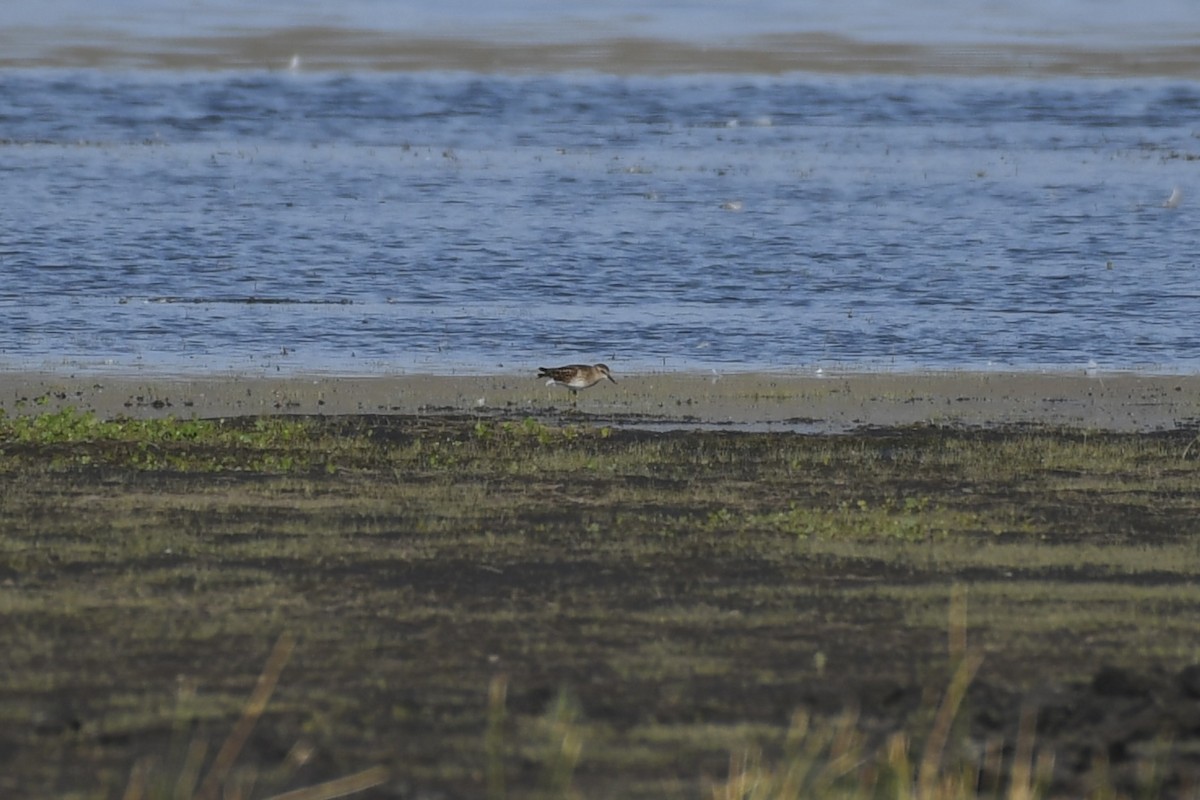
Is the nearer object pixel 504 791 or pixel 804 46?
pixel 504 791

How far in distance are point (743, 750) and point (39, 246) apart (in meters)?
20.0

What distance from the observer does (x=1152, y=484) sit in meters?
12.7

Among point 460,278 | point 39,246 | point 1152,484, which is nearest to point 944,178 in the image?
point 460,278

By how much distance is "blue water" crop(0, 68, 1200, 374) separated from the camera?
2033 cm

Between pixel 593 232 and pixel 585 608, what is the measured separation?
18530 mm

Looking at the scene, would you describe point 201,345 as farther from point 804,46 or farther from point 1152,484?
point 804,46

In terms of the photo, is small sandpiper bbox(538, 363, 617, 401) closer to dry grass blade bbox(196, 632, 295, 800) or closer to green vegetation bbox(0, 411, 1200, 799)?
green vegetation bbox(0, 411, 1200, 799)

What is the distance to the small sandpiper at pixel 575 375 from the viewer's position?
16625 mm

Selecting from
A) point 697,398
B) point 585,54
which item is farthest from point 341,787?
point 585,54

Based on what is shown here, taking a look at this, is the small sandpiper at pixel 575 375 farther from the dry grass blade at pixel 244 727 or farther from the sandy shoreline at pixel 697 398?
the dry grass blade at pixel 244 727

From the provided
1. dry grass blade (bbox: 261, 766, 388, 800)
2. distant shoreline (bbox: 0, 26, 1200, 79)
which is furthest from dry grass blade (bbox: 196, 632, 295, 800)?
distant shoreline (bbox: 0, 26, 1200, 79)

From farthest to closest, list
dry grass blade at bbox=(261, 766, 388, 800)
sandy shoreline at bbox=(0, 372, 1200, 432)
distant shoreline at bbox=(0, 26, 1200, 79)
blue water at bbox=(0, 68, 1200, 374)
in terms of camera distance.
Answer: distant shoreline at bbox=(0, 26, 1200, 79) → blue water at bbox=(0, 68, 1200, 374) → sandy shoreline at bbox=(0, 372, 1200, 432) → dry grass blade at bbox=(261, 766, 388, 800)

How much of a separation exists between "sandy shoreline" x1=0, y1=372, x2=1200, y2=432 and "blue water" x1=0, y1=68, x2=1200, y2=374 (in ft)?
2.69

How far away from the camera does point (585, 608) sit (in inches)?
370
